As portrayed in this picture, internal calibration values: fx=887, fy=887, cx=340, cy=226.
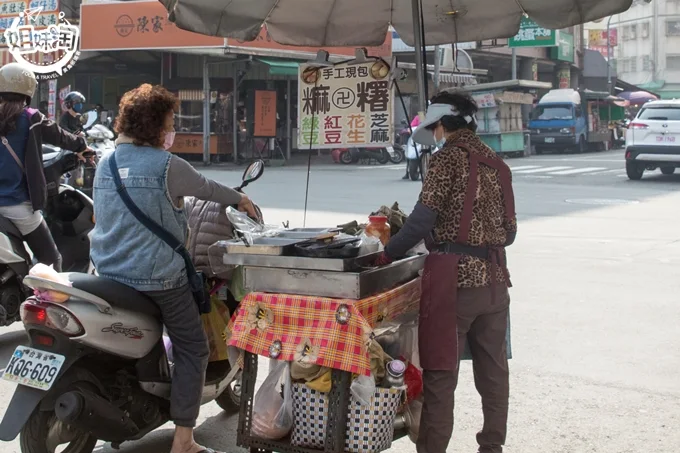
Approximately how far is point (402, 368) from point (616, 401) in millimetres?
2062

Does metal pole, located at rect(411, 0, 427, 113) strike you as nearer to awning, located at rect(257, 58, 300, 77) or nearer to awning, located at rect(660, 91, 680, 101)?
awning, located at rect(257, 58, 300, 77)

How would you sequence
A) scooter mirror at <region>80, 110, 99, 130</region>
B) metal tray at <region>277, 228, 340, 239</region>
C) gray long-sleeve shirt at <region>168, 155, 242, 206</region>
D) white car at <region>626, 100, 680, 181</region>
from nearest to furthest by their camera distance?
A: 1. gray long-sleeve shirt at <region>168, 155, 242, 206</region>
2. metal tray at <region>277, 228, 340, 239</region>
3. scooter mirror at <region>80, 110, 99, 130</region>
4. white car at <region>626, 100, 680, 181</region>

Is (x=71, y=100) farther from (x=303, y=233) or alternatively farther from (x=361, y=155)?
(x=361, y=155)

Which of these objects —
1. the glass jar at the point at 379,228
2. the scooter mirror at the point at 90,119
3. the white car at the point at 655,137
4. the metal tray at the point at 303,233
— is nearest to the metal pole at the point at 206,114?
the white car at the point at 655,137

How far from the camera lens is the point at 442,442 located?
13.0 feet

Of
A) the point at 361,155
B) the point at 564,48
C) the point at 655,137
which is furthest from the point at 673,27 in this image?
the point at 655,137

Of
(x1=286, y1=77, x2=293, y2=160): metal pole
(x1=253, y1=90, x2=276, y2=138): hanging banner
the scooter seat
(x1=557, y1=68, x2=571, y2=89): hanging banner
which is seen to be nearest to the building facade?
(x1=557, y1=68, x2=571, y2=89): hanging banner

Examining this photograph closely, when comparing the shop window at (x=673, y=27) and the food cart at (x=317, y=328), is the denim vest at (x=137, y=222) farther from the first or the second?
the shop window at (x=673, y=27)

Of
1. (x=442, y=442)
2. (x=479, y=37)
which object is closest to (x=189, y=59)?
(x=479, y=37)

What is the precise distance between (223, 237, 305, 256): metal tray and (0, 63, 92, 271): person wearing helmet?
2.14m

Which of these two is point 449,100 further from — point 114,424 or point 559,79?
point 559,79

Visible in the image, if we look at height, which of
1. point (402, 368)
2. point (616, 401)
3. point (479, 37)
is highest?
point (479, 37)

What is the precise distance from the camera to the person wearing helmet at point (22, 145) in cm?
549

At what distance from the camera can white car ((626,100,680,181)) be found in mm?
19328
